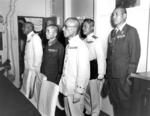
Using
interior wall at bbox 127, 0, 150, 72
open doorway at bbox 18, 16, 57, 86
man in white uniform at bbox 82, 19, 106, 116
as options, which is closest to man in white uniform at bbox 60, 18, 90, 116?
man in white uniform at bbox 82, 19, 106, 116

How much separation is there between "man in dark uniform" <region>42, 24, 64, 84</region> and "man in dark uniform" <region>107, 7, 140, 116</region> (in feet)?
2.45

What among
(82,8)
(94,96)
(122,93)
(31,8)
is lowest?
(94,96)

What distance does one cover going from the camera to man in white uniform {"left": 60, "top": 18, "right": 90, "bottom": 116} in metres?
2.02

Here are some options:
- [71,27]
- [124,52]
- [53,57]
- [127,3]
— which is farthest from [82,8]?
[124,52]

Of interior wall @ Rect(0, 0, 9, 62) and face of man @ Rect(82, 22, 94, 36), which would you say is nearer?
face of man @ Rect(82, 22, 94, 36)

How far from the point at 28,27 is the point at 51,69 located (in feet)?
3.37

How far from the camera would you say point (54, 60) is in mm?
2693

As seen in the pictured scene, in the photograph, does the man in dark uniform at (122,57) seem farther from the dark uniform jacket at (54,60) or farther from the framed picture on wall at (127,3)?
the dark uniform jacket at (54,60)

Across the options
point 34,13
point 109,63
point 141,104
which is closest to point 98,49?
point 109,63

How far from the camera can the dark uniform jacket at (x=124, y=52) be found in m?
2.14

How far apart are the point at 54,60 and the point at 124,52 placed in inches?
40.1

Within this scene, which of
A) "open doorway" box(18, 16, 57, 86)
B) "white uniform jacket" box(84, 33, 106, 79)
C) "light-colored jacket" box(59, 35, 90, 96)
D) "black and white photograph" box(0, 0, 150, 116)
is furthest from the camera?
"open doorway" box(18, 16, 57, 86)

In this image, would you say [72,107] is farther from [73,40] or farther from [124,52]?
[124,52]

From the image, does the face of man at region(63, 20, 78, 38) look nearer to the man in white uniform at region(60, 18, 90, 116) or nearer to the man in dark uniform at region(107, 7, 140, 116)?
the man in white uniform at region(60, 18, 90, 116)
